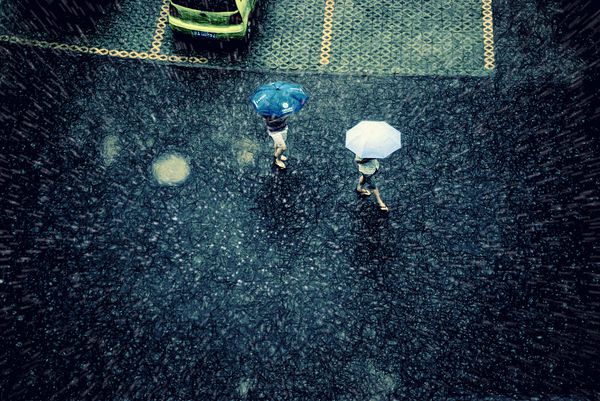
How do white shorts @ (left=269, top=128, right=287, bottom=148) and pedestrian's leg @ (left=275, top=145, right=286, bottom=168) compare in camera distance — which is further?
pedestrian's leg @ (left=275, top=145, right=286, bottom=168)

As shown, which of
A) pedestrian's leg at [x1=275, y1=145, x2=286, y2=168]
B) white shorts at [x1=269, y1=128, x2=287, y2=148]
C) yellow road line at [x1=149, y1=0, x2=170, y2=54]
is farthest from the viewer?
yellow road line at [x1=149, y1=0, x2=170, y2=54]

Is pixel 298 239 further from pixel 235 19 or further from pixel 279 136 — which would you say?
pixel 235 19

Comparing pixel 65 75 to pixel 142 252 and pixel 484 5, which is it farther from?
pixel 484 5

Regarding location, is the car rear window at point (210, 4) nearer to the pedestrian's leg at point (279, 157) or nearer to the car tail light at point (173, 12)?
the car tail light at point (173, 12)

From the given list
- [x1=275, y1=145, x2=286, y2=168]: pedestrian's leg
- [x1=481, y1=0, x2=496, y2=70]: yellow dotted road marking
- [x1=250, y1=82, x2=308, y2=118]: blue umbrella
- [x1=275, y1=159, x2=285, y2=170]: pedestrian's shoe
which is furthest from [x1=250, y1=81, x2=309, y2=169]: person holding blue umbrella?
[x1=481, y1=0, x2=496, y2=70]: yellow dotted road marking

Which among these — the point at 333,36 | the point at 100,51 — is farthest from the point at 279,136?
the point at 100,51

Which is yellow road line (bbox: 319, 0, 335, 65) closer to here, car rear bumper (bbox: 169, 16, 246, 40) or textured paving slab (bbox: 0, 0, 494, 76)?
textured paving slab (bbox: 0, 0, 494, 76)

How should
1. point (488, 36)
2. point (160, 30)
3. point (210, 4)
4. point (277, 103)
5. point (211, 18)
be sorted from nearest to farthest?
point (277, 103) → point (210, 4) → point (211, 18) → point (488, 36) → point (160, 30)
